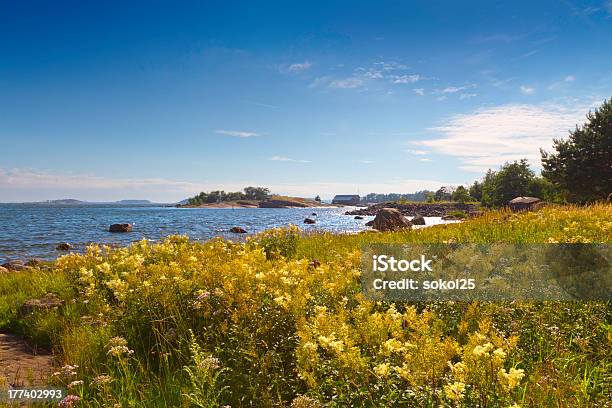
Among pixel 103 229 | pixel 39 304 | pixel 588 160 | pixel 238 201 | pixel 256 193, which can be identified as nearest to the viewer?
pixel 39 304

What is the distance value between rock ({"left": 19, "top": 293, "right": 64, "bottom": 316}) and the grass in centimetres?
21

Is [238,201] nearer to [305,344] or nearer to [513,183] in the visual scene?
[513,183]

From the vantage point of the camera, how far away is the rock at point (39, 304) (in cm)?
676

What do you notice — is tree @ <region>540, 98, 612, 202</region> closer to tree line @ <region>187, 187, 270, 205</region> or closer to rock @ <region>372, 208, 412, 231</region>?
rock @ <region>372, 208, 412, 231</region>

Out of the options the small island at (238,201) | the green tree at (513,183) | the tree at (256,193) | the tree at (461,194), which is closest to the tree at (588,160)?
the green tree at (513,183)

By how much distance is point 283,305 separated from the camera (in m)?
3.67

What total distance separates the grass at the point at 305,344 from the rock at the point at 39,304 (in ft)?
0.69

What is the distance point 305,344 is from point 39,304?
650 centimetres

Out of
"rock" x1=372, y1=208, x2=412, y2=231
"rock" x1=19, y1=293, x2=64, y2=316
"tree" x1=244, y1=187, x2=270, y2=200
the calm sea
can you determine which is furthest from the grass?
"tree" x1=244, y1=187, x2=270, y2=200

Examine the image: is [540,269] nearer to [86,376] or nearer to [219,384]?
[219,384]

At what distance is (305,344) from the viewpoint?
8.43 ft

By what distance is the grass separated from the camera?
8.45ft

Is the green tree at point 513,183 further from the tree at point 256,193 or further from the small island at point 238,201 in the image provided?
the tree at point 256,193

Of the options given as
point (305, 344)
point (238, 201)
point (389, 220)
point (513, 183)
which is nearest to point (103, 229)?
point (389, 220)
